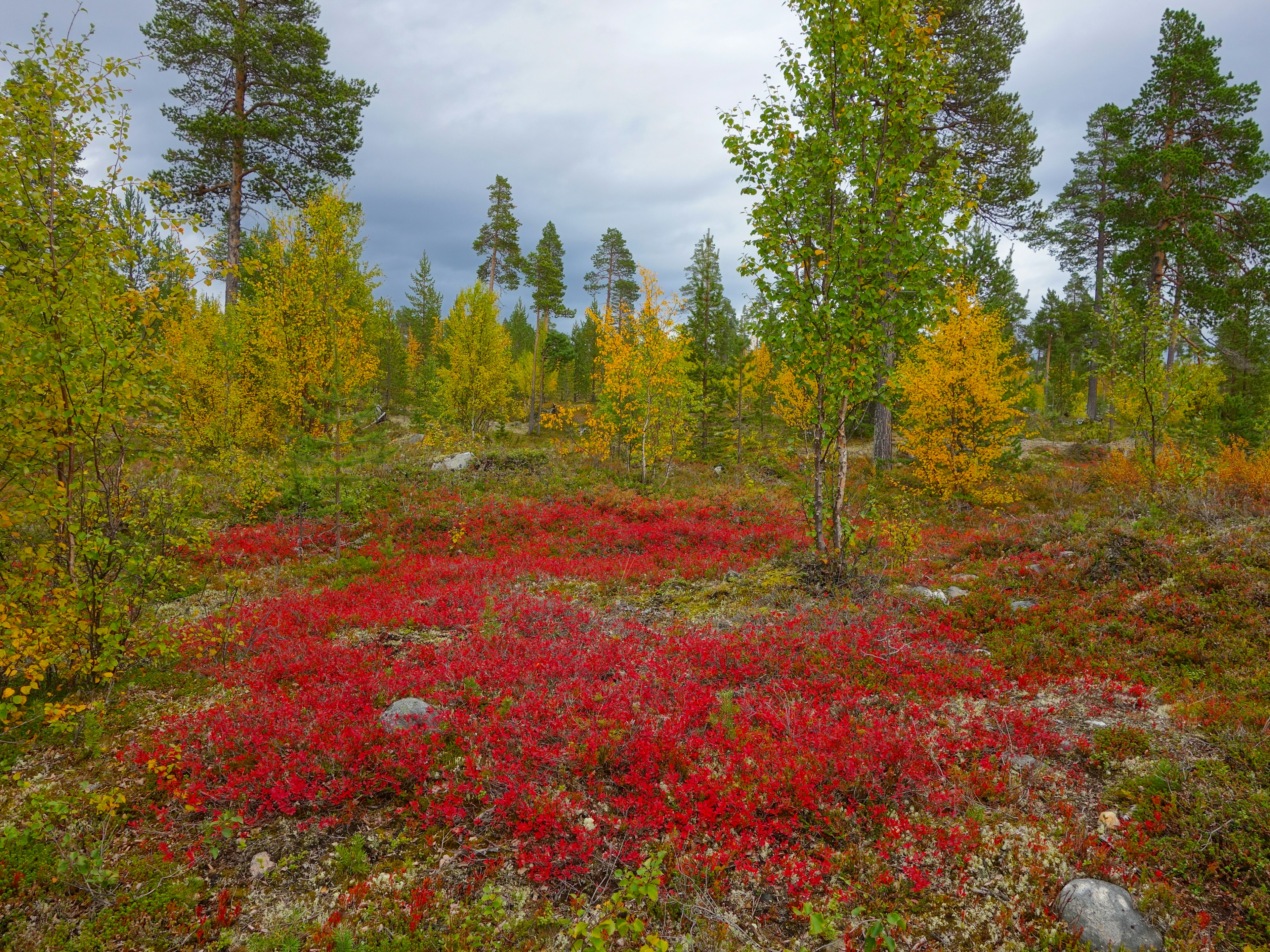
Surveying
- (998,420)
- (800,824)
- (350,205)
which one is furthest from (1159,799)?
(350,205)

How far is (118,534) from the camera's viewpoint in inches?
216

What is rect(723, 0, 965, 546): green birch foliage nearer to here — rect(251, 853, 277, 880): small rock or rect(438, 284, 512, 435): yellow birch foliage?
rect(251, 853, 277, 880): small rock

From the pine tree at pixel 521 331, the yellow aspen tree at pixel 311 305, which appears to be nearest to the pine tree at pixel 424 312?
the pine tree at pixel 521 331

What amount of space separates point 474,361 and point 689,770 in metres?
27.7

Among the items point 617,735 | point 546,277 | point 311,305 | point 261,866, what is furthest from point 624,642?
point 546,277

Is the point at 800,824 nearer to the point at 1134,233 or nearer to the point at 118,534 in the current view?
the point at 118,534

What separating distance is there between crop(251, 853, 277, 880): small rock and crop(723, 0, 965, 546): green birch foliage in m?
8.34

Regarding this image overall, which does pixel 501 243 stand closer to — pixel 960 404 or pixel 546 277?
pixel 546 277

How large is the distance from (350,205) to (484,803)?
14.6 m

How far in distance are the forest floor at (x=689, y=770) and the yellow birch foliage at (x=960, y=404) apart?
257 inches

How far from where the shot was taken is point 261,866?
411cm

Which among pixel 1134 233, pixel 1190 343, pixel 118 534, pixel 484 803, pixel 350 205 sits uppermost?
pixel 1134 233

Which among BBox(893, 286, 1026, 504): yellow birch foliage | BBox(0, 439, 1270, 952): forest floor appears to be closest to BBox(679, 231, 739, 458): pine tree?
BBox(893, 286, 1026, 504): yellow birch foliage

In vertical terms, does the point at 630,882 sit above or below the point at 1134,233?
below
